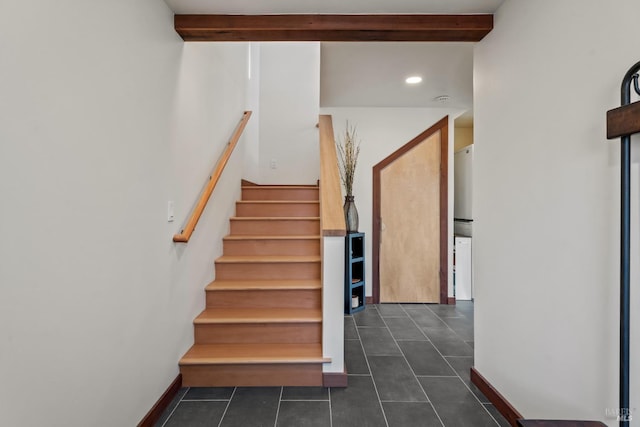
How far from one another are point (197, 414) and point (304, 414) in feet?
1.96

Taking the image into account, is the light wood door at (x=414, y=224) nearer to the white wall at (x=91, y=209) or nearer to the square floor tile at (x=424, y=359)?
the square floor tile at (x=424, y=359)

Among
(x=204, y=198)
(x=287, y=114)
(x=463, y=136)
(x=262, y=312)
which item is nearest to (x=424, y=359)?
(x=262, y=312)

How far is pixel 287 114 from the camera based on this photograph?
430 cm

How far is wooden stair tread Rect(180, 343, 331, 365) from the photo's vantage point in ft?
6.36

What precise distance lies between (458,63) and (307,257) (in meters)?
2.17

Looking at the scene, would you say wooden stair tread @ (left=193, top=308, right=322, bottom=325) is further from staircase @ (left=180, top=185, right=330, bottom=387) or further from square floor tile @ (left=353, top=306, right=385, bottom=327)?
square floor tile @ (left=353, top=306, right=385, bottom=327)

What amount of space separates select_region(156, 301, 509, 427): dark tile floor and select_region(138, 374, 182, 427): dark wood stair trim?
0.03 metres

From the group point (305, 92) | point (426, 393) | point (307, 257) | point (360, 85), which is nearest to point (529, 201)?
point (426, 393)

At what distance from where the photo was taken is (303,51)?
4254 mm

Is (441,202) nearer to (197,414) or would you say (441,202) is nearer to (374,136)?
(374,136)

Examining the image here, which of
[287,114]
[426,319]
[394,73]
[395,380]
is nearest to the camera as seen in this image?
[395,380]

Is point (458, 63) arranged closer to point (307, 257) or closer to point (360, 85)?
point (360, 85)

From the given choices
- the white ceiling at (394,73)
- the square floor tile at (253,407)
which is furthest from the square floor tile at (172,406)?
the white ceiling at (394,73)

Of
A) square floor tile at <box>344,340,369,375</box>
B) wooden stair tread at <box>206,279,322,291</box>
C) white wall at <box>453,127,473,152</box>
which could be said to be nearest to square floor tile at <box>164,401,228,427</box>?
wooden stair tread at <box>206,279,322,291</box>
